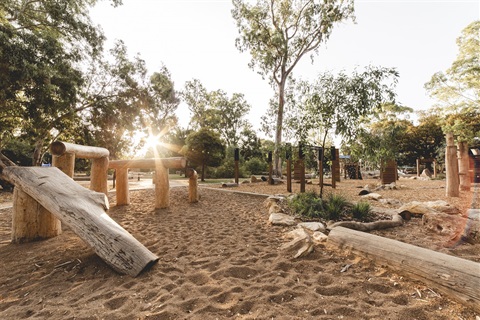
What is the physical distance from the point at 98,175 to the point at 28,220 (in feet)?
8.73

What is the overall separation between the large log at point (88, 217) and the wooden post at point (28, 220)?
0.32 metres

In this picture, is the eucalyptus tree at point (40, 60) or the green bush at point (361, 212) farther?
the eucalyptus tree at point (40, 60)

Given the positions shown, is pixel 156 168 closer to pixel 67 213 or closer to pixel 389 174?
pixel 67 213

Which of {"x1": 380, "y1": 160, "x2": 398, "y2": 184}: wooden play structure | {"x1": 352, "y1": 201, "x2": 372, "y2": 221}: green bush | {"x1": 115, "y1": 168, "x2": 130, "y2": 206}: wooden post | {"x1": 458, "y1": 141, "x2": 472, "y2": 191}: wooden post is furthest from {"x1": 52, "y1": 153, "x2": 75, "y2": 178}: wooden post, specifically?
{"x1": 380, "y1": 160, "x2": 398, "y2": 184}: wooden play structure

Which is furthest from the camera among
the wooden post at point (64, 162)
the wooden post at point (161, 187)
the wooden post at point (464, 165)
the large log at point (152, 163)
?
the wooden post at point (464, 165)

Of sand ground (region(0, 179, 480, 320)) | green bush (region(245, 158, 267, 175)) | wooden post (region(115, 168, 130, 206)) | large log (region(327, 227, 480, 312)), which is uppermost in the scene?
green bush (region(245, 158, 267, 175))

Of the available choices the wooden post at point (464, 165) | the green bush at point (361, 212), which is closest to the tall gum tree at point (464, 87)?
the wooden post at point (464, 165)

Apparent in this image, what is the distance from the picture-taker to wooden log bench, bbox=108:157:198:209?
Answer: 5.83m

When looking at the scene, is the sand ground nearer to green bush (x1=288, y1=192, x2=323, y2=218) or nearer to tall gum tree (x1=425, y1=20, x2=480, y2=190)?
green bush (x1=288, y1=192, x2=323, y2=218)

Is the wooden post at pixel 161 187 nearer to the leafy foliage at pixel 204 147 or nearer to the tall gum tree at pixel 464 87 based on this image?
the leafy foliage at pixel 204 147

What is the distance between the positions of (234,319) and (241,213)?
12.2 ft

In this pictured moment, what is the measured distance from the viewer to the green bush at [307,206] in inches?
182

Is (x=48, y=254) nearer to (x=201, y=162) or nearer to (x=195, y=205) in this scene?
(x=195, y=205)

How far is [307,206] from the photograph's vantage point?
4926 mm
